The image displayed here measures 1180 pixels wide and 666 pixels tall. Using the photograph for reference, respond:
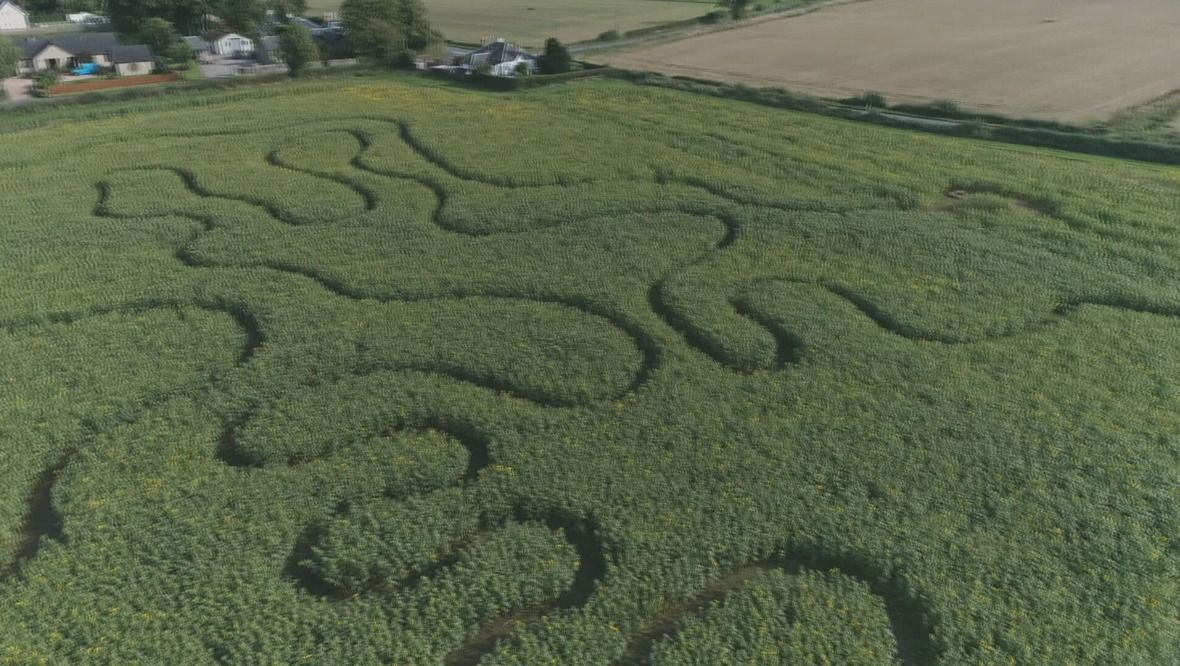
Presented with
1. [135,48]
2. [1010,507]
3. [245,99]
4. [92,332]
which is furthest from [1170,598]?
[135,48]

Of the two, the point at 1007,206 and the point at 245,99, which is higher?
the point at 1007,206

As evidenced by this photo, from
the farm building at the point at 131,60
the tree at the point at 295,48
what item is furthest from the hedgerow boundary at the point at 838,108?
the farm building at the point at 131,60

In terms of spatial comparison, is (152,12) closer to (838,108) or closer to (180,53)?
(180,53)

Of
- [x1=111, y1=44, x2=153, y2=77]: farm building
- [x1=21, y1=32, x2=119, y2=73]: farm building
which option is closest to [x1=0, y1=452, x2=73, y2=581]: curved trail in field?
[x1=111, y1=44, x2=153, y2=77]: farm building

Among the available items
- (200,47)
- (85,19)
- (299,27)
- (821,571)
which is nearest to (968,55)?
(299,27)

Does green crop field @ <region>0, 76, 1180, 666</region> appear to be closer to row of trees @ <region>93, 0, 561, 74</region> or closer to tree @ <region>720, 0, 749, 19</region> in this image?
row of trees @ <region>93, 0, 561, 74</region>

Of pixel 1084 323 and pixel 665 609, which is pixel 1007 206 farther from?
pixel 665 609
